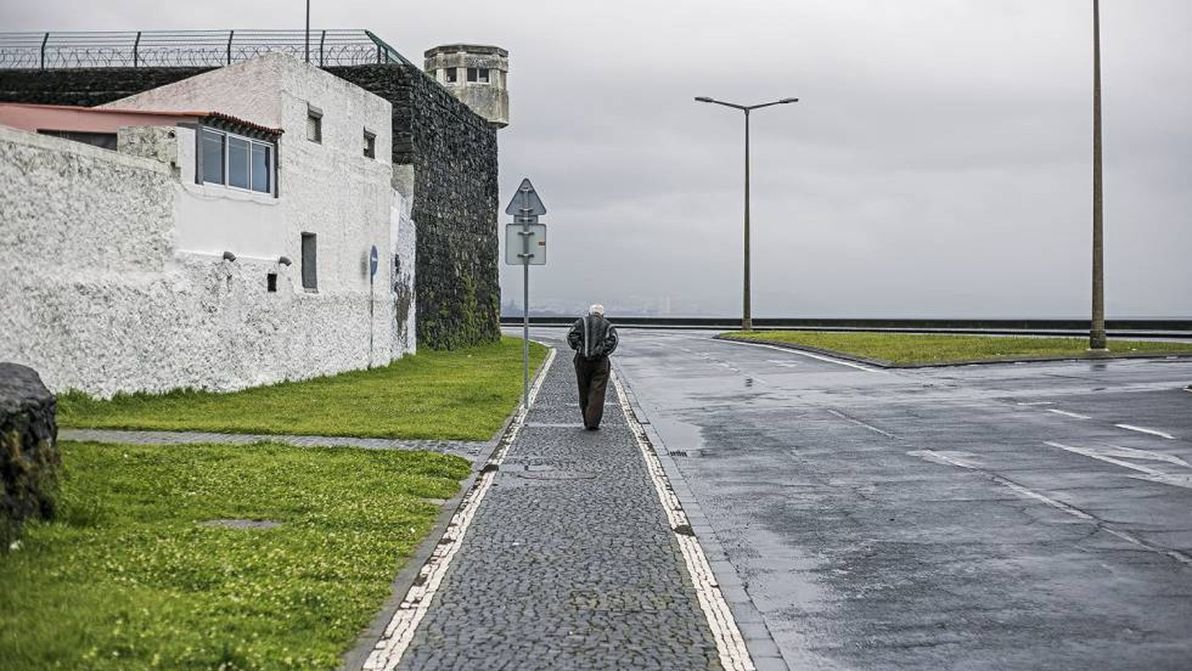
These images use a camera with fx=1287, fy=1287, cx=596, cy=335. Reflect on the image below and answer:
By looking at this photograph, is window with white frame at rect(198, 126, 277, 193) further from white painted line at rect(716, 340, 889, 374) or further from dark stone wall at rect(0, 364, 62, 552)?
white painted line at rect(716, 340, 889, 374)

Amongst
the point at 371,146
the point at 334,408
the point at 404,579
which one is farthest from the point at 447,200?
the point at 404,579

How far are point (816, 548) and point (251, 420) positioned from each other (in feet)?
36.4

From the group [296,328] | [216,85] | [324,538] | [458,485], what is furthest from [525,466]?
[216,85]

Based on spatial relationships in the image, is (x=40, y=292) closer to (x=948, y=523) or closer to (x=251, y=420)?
(x=251, y=420)

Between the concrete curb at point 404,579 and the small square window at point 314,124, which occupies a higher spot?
the small square window at point 314,124

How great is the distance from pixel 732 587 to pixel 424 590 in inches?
75.4

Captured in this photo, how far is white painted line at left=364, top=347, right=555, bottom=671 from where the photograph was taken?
251 inches

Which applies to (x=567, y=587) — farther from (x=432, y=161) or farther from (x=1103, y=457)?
(x=432, y=161)

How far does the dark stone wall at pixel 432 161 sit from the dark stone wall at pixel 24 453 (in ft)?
93.5

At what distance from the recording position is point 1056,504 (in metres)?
11.1

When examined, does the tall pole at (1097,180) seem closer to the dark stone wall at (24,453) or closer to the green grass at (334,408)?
the green grass at (334,408)

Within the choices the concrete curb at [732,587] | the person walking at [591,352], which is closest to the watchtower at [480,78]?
the person walking at [591,352]

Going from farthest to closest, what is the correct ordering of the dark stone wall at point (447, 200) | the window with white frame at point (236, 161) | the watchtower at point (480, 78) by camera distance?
the watchtower at point (480, 78) → the dark stone wall at point (447, 200) → the window with white frame at point (236, 161)

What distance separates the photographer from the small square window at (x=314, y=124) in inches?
1113
